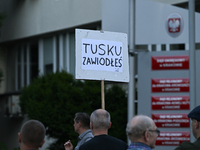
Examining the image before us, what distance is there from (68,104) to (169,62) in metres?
4.20

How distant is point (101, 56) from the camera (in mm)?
6375

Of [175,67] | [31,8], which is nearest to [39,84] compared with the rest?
[31,8]

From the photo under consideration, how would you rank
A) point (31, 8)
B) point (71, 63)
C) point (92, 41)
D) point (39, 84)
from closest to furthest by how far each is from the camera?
point (92, 41)
point (39, 84)
point (71, 63)
point (31, 8)

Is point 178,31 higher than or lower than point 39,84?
higher

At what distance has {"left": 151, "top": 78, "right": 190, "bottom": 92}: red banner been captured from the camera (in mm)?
8742

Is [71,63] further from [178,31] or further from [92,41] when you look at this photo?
[92,41]

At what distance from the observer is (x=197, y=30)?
856 cm

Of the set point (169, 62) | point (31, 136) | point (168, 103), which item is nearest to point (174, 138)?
point (168, 103)

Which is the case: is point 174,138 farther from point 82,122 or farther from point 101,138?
point 101,138

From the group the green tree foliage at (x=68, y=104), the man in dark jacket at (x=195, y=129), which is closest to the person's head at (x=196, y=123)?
the man in dark jacket at (x=195, y=129)

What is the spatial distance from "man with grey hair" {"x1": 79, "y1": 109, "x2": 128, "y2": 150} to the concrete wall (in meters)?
9.16

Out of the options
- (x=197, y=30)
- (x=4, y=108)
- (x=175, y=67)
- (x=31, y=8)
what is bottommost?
(x=4, y=108)

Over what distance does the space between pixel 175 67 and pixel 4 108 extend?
11.6 m

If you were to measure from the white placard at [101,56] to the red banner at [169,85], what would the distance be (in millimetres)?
2345
